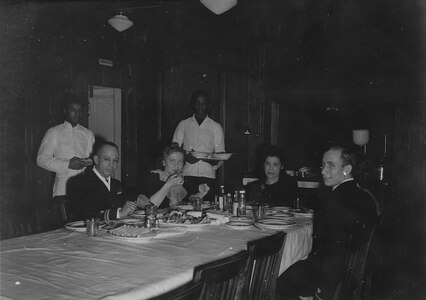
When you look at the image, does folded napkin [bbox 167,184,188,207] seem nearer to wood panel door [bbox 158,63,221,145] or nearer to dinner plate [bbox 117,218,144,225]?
dinner plate [bbox 117,218,144,225]

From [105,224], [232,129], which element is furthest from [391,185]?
[105,224]

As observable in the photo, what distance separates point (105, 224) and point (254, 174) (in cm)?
349

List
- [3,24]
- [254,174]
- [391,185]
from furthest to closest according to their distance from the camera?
[254,174]
[391,185]
[3,24]

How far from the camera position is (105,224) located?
2596 mm

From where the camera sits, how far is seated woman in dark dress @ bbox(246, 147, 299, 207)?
3764mm

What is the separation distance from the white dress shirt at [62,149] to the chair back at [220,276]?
9.37 feet

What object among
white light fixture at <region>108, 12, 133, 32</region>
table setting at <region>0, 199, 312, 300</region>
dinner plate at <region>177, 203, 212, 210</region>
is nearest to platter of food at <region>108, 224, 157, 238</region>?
table setting at <region>0, 199, 312, 300</region>

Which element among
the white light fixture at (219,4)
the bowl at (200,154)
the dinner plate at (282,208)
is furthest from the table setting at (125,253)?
the white light fixture at (219,4)

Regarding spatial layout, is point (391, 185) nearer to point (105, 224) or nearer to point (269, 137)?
point (269, 137)

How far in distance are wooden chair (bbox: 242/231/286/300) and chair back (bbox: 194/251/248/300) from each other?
0.17m

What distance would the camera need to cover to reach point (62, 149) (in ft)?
14.4

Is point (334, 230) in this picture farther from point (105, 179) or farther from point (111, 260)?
point (105, 179)

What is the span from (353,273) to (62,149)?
2.98m

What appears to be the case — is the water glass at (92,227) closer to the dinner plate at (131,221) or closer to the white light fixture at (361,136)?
the dinner plate at (131,221)
